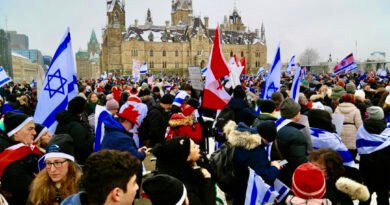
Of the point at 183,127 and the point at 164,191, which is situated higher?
the point at 164,191

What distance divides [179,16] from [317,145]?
84.6m

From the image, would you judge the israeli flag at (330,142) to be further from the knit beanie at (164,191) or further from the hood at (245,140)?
the knit beanie at (164,191)

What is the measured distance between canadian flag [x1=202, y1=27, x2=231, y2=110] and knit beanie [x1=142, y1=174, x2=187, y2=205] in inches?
189

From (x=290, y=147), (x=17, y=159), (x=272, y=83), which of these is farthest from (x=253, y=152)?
(x=272, y=83)

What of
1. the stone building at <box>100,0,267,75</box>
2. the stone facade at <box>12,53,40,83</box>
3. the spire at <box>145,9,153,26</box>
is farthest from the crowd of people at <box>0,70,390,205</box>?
the stone facade at <box>12,53,40,83</box>

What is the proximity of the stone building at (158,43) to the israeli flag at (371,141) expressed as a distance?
68581 mm

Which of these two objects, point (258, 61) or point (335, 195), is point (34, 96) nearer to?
point (335, 195)

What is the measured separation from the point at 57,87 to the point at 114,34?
73211 millimetres

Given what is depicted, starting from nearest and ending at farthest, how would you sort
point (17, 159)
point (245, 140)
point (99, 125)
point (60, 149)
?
point (60, 149) → point (17, 159) → point (245, 140) → point (99, 125)

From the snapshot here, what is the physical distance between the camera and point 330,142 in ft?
14.1

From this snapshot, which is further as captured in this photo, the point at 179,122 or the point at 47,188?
the point at 179,122

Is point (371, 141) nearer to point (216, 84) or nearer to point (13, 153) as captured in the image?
point (216, 84)

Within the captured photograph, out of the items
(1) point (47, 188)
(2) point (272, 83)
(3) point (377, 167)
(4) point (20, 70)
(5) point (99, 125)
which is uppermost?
(4) point (20, 70)

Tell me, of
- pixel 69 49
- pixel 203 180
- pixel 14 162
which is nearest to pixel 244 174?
pixel 203 180
